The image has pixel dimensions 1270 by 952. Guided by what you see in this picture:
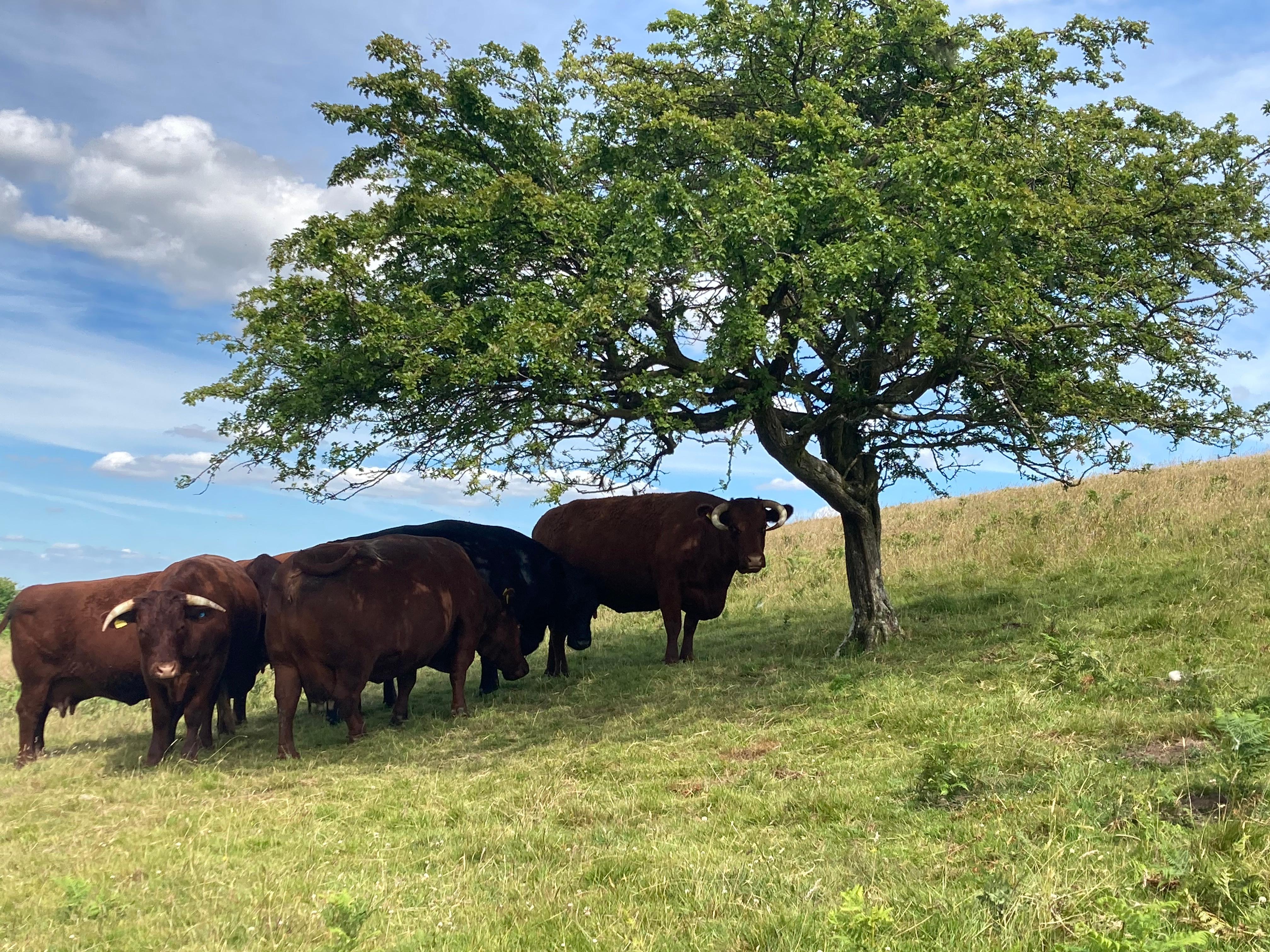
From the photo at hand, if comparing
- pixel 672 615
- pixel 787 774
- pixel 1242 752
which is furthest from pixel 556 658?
pixel 1242 752

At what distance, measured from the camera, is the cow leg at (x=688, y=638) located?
1587cm

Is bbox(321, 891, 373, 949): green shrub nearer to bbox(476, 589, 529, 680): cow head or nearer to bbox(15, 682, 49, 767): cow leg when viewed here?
bbox(476, 589, 529, 680): cow head

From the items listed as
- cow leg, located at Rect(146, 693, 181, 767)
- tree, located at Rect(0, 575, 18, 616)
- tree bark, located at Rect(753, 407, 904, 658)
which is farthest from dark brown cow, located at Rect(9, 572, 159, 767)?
tree, located at Rect(0, 575, 18, 616)

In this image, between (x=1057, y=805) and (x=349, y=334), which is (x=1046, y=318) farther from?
(x=349, y=334)

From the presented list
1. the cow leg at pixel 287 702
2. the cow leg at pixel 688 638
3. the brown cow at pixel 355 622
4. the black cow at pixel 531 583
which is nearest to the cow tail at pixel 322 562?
the brown cow at pixel 355 622

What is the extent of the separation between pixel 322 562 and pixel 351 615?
818 millimetres

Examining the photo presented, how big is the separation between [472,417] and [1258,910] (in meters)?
10.5

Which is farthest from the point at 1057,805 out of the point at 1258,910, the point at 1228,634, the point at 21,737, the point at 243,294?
the point at 21,737

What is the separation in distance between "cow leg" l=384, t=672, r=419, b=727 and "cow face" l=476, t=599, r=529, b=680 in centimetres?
148

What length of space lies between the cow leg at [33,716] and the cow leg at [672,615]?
943cm

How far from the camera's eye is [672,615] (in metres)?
16.2

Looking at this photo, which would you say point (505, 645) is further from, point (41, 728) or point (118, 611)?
point (41, 728)

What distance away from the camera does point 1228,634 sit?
11.6 metres

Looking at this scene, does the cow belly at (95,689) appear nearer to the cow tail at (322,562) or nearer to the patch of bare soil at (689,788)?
the cow tail at (322,562)
